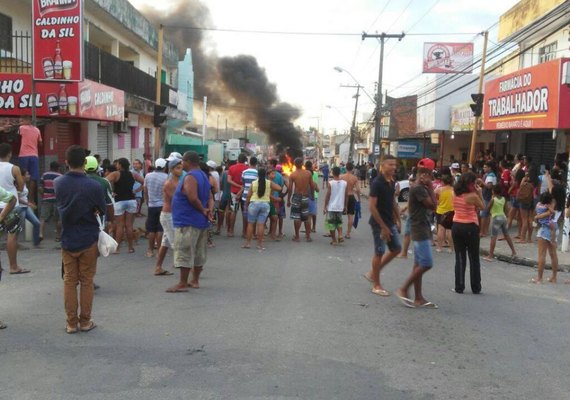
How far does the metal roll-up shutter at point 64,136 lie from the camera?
15.4 meters

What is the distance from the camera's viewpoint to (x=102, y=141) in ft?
62.9

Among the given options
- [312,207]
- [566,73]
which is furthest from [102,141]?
[566,73]

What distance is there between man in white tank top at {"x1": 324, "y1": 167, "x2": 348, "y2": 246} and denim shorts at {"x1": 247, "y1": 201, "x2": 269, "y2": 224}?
148cm

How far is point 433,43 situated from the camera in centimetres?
2675

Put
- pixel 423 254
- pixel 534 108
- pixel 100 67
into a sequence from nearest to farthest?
pixel 423 254 < pixel 534 108 < pixel 100 67

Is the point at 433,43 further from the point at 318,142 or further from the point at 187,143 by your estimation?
the point at 318,142

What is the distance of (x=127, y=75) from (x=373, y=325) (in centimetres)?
1580

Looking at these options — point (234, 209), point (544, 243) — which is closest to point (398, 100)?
point (234, 209)

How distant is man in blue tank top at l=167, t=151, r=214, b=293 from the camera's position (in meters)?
6.74

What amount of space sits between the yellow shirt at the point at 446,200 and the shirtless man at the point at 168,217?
5143 mm

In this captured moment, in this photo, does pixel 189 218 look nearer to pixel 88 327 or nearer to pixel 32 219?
pixel 88 327

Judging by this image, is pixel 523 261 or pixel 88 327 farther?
pixel 523 261

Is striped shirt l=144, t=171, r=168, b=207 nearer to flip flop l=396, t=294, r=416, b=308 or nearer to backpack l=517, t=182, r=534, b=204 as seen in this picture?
flip flop l=396, t=294, r=416, b=308

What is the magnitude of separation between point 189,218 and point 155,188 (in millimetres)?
2780
